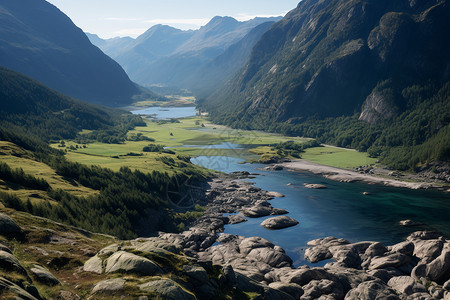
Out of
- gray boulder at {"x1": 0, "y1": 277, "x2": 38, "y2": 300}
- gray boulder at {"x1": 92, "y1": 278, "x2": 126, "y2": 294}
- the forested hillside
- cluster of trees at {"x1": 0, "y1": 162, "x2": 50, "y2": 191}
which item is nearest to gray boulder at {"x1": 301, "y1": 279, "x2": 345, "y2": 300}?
gray boulder at {"x1": 92, "y1": 278, "x2": 126, "y2": 294}

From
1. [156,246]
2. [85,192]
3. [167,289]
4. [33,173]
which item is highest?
[167,289]

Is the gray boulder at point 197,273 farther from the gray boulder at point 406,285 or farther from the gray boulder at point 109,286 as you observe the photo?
the gray boulder at point 406,285

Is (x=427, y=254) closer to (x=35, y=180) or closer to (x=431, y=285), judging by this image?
(x=431, y=285)

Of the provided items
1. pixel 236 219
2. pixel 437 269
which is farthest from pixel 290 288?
pixel 236 219

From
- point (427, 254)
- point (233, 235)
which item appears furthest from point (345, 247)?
point (233, 235)

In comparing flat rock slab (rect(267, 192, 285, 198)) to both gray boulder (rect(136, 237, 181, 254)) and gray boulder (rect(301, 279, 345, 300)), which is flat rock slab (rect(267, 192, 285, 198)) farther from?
gray boulder (rect(136, 237, 181, 254))

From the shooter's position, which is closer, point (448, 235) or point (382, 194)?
point (448, 235)

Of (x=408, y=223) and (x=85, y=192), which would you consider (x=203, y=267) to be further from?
(x=408, y=223)
